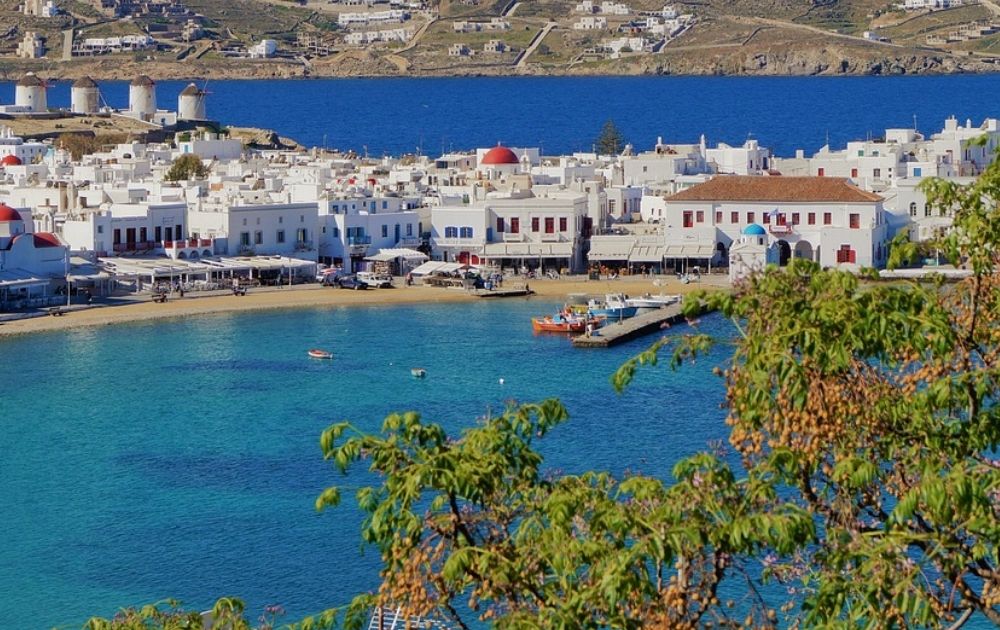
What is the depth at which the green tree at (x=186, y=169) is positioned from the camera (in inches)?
2427

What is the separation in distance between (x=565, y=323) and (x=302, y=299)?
7515mm

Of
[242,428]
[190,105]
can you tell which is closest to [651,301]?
[242,428]

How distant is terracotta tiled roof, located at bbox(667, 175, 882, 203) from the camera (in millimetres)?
50375

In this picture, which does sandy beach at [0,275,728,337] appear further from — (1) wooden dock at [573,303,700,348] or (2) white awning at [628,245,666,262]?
(1) wooden dock at [573,303,700,348]

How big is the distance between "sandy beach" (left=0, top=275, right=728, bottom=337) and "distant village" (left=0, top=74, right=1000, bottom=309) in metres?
1.22

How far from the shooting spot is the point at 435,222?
53.1 meters

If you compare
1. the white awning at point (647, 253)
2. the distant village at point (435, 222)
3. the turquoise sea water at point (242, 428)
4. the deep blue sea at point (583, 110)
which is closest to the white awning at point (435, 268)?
the distant village at point (435, 222)

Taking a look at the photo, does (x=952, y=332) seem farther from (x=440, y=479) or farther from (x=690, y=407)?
(x=690, y=407)

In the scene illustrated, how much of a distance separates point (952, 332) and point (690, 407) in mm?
22104

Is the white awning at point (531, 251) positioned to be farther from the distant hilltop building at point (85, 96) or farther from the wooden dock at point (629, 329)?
the distant hilltop building at point (85, 96)

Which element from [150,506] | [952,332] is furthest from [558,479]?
[150,506]

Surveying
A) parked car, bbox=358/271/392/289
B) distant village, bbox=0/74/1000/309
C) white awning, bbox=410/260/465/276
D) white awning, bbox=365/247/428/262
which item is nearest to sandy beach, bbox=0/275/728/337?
parked car, bbox=358/271/392/289

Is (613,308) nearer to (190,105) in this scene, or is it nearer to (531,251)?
(531,251)

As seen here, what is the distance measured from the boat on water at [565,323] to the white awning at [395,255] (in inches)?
364
